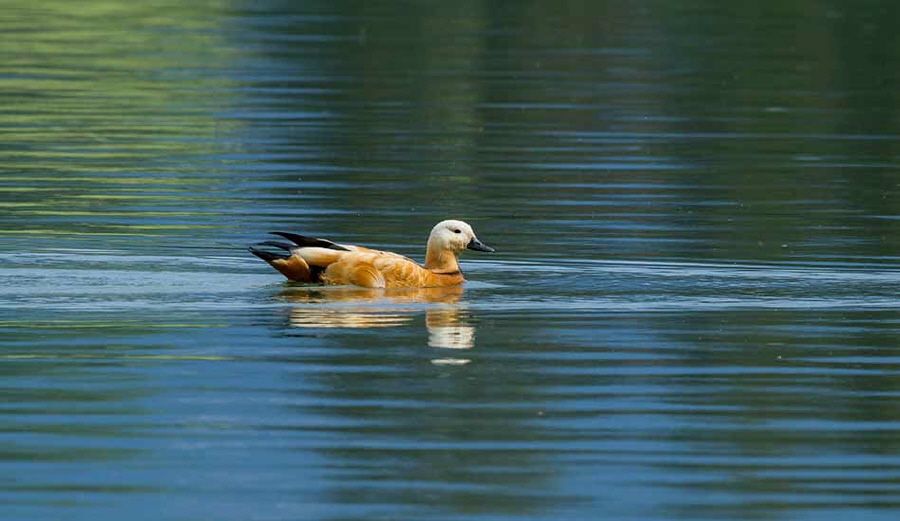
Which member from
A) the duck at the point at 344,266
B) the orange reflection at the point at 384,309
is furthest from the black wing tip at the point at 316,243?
the orange reflection at the point at 384,309

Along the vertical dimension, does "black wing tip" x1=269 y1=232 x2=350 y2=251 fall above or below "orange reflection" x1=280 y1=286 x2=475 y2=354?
above

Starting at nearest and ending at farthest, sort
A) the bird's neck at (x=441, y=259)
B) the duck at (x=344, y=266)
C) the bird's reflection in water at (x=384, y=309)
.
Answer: the bird's reflection in water at (x=384, y=309) → the duck at (x=344, y=266) → the bird's neck at (x=441, y=259)

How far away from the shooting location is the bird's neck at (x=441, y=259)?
15.7 m

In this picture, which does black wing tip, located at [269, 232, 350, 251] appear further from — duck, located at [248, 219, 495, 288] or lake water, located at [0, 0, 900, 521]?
lake water, located at [0, 0, 900, 521]

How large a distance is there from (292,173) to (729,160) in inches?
200

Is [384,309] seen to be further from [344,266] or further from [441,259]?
[441,259]

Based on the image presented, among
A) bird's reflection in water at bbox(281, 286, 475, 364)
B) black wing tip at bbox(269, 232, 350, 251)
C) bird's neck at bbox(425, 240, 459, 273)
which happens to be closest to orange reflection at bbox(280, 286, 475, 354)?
bird's reflection in water at bbox(281, 286, 475, 364)

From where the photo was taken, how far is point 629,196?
70.7ft

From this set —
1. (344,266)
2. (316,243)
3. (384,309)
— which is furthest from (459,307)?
(316,243)

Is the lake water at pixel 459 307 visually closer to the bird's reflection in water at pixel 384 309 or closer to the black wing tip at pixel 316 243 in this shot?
the bird's reflection in water at pixel 384 309

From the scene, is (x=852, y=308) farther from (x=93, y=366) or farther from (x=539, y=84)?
(x=539, y=84)

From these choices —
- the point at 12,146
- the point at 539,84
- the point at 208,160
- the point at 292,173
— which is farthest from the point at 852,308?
A: the point at 539,84

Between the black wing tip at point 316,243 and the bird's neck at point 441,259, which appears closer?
the black wing tip at point 316,243

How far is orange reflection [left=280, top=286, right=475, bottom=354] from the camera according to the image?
13938mm
